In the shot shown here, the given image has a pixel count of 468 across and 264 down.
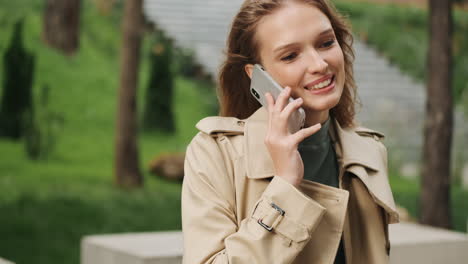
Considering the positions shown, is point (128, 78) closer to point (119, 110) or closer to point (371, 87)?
point (119, 110)

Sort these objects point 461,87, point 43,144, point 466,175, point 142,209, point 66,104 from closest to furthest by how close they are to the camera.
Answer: point 142,209 → point 43,144 → point 66,104 → point 466,175 → point 461,87

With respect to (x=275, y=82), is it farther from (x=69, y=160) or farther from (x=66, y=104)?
(x=66, y=104)

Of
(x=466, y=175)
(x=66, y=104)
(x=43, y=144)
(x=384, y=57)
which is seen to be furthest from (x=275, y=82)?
(x=384, y=57)

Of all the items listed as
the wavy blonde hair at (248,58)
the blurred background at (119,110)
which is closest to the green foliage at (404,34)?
the blurred background at (119,110)

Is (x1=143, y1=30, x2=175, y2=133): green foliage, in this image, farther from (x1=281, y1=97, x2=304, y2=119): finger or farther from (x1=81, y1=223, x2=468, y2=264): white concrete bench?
(x1=281, y1=97, x2=304, y2=119): finger

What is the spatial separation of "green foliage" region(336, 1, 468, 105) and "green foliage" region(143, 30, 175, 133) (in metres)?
4.94

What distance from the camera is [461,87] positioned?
14.2 meters

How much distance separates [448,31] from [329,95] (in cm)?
648

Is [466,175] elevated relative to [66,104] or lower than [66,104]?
lower

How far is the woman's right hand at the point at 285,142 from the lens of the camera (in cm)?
170

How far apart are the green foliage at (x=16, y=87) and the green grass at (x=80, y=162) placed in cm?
15

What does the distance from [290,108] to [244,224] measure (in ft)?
0.97

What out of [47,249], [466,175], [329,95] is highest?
[329,95]

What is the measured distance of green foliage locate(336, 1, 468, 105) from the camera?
14.3 m
